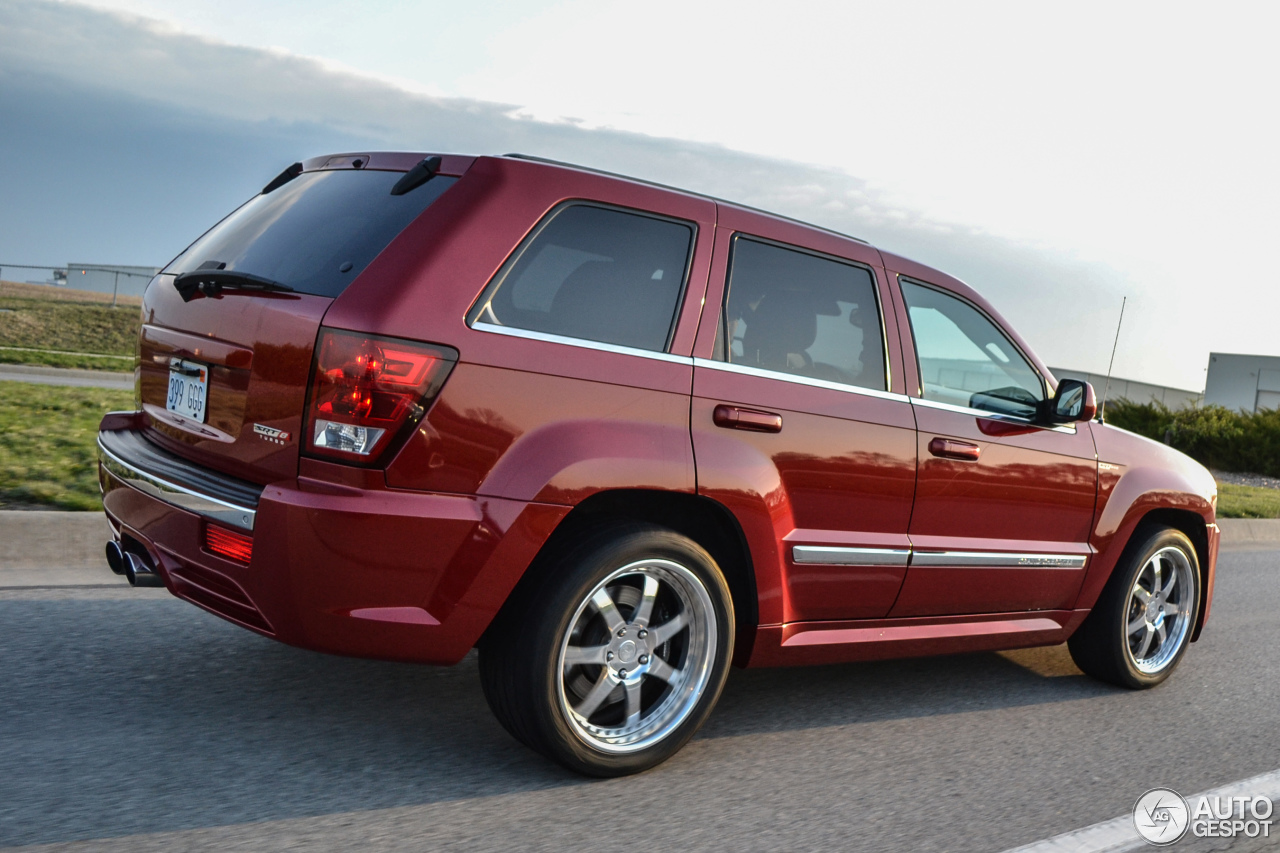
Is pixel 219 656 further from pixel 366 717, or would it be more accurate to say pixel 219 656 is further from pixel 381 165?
pixel 381 165

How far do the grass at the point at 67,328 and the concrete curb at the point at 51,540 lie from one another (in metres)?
14.7

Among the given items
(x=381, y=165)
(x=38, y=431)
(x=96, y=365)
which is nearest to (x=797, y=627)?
(x=381, y=165)

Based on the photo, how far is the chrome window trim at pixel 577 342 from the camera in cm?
319

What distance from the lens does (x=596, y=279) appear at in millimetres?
3521

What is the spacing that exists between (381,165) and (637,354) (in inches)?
42.3

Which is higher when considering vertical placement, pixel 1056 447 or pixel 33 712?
pixel 1056 447

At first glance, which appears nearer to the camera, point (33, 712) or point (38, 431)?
point (33, 712)

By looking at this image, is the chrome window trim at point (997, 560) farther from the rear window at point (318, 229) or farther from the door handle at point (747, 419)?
the rear window at point (318, 229)

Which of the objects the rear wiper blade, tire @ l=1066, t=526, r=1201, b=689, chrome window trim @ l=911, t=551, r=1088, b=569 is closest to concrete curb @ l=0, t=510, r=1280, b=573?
the rear wiper blade

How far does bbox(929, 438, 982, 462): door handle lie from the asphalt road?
3.54ft

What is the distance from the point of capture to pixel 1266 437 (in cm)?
2216

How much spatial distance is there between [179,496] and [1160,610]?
15.0ft

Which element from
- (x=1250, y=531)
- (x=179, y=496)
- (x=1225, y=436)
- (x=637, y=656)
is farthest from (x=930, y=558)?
(x=1225, y=436)

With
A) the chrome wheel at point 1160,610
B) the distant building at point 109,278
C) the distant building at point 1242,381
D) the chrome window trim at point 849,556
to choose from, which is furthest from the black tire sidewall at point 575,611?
the distant building at point 1242,381
